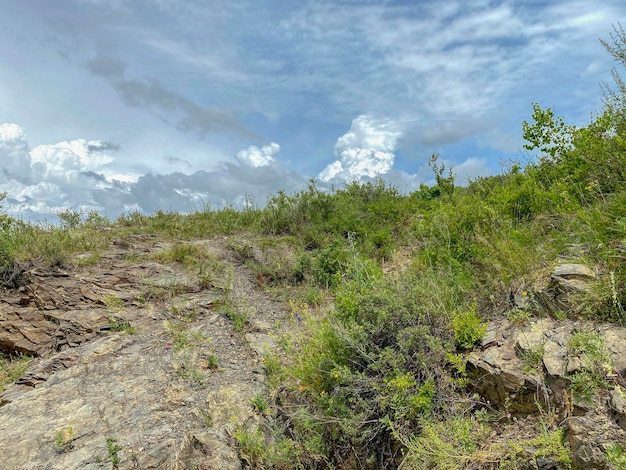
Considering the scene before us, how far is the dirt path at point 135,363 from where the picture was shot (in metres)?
4.29

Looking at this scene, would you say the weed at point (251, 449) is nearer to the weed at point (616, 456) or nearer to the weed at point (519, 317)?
the weed at point (519, 317)

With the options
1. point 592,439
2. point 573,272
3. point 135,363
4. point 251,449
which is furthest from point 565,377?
point 135,363

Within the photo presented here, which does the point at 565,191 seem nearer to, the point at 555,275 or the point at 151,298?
the point at 555,275

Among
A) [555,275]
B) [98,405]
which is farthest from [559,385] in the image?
[98,405]

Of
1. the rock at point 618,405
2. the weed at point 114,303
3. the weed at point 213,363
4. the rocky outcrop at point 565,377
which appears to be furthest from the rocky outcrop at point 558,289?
the weed at point 114,303

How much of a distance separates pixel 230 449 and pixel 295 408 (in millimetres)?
845

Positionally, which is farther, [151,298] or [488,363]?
[151,298]

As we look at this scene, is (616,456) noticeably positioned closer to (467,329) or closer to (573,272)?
(467,329)

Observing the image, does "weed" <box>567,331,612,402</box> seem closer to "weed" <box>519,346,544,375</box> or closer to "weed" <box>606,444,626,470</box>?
"weed" <box>519,346,544,375</box>

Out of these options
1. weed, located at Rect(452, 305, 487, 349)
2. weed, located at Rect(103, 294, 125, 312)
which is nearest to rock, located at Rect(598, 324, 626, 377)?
weed, located at Rect(452, 305, 487, 349)

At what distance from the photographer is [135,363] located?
225 inches

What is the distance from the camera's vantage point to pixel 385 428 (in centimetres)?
400

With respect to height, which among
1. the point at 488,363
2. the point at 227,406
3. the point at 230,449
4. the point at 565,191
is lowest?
the point at 230,449

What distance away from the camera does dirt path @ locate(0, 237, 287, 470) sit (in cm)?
429
